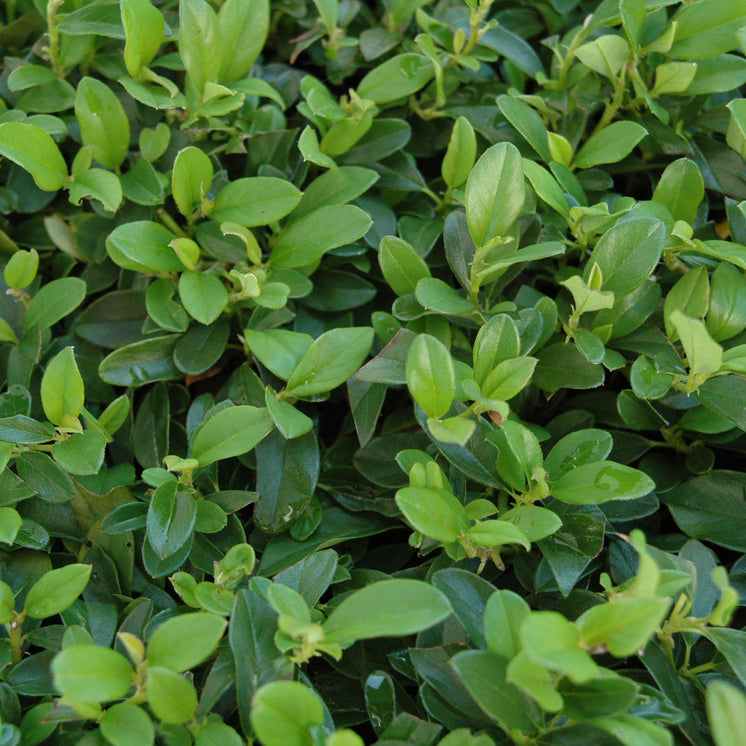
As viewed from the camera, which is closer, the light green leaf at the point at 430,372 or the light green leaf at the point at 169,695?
the light green leaf at the point at 169,695

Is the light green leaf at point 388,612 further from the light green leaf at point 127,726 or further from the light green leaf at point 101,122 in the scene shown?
the light green leaf at point 101,122

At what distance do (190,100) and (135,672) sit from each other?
79cm

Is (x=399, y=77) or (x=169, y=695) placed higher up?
(x=399, y=77)

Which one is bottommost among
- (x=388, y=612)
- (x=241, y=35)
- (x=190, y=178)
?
(x=388, y=612)

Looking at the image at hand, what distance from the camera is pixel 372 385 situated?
3.33 ft

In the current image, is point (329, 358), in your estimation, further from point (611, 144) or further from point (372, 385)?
point (611, 144)

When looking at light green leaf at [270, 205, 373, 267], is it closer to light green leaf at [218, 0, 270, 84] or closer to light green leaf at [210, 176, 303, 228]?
light green leaf at [210, 176, 303, 228]

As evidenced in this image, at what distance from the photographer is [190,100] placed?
44.0 inches

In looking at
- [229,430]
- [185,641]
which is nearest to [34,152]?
[229,430]

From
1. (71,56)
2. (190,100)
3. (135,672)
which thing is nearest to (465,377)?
(135,672)

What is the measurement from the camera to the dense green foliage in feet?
2.50

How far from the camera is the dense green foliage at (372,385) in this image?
76cm

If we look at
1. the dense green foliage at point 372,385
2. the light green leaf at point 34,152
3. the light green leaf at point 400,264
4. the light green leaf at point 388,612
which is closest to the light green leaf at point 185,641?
the dense green foliage at point 372,385

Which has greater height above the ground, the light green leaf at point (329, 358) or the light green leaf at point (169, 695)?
the light green leaf at point (329, 358)
